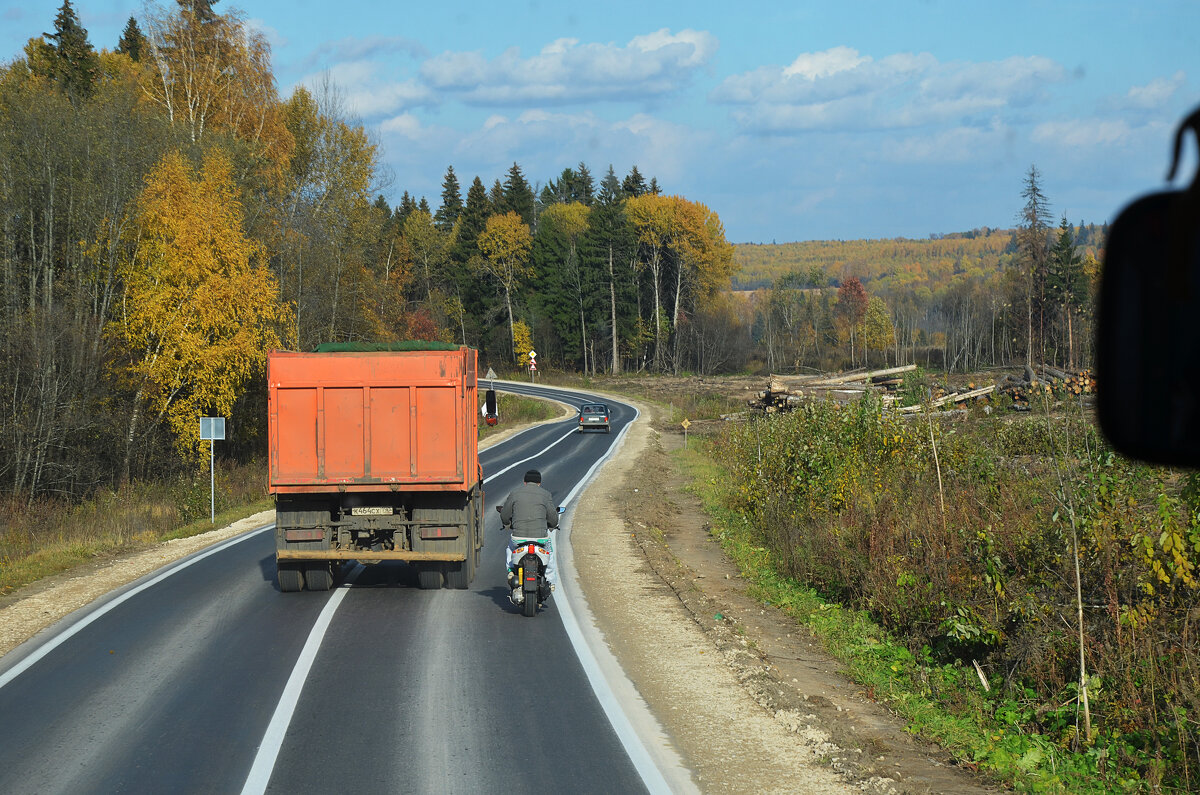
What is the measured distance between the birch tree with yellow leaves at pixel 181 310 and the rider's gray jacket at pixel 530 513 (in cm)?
2398

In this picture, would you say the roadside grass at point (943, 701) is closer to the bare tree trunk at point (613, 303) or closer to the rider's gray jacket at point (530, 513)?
the rider's gray jacket at point (530, 513)

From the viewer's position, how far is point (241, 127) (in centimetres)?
4691

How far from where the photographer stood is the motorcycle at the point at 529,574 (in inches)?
476

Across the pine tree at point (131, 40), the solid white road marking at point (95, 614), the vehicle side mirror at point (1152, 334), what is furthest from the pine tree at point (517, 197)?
the vehicle side mirror at point (1152, 334)

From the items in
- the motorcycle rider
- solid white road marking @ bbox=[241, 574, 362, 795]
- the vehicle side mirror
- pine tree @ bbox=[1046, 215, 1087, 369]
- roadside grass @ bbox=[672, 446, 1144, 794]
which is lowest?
roadside grass @ bbox=[672, 446, 1144, 794]

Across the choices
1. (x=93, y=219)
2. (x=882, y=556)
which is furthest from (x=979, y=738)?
(x=93, y=219)

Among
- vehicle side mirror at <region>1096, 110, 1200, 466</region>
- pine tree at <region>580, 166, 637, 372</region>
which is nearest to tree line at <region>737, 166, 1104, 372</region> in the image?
pine tree at <region>580, 166, 637, 372</region>

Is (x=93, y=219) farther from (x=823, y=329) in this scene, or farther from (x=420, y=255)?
(x=823, y=329)

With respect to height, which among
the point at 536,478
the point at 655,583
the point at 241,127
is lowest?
the point at 655,583

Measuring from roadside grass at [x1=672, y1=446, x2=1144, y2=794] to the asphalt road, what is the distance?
258 cm

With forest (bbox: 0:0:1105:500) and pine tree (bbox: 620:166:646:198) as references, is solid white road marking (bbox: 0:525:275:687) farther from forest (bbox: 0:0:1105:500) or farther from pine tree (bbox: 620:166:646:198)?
pine tree (bbox: 620:166:646:198)

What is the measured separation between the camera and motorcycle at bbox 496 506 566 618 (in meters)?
12.1

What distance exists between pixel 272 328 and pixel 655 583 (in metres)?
26.8

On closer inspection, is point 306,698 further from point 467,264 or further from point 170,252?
point 467,264
